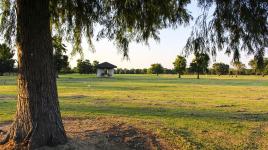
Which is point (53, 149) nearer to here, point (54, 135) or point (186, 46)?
point (54, 135)

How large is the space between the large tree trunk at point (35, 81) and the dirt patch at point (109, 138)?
0.41 meters

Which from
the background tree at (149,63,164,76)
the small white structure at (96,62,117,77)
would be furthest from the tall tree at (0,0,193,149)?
the background tree at (149,63,164,76)

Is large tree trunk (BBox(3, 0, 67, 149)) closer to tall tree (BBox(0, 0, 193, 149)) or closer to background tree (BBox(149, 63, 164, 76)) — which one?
tall tree (BBox(0, 0, 193, 149))

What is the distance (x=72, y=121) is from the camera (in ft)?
46.5

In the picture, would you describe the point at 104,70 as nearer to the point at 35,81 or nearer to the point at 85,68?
the point at 85,68

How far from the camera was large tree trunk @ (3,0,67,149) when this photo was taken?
9516 millimetres

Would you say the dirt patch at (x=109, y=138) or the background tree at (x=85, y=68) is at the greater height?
the background tree at (x=85, y=68)

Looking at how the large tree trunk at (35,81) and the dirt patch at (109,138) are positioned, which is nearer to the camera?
the large tree trunk at (35,81)

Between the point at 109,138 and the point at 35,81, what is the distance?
2.58m

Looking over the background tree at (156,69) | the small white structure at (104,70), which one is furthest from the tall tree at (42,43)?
the background tree at (156,69)

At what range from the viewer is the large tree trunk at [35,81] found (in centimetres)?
952

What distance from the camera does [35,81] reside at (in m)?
9.59

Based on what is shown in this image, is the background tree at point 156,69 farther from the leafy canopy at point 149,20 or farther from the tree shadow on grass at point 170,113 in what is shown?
the leafy canopy at point 149,20

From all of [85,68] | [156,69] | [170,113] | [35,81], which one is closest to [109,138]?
[35,81]
